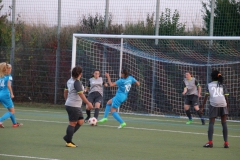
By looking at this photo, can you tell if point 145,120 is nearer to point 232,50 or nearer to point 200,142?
point 232,50

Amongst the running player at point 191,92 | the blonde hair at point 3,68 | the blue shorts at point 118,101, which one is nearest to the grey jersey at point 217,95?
the blue shorts at point 118,101

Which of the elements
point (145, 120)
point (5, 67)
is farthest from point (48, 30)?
point (5, 67)

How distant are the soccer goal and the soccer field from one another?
3143 millimetres

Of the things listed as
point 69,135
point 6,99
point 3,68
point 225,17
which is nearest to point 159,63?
point 225,17

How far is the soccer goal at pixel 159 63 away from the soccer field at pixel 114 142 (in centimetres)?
314

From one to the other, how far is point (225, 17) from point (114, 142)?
11.0m

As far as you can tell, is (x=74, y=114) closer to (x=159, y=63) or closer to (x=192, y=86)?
(x=192, y=86)

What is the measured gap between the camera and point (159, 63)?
71.8ft

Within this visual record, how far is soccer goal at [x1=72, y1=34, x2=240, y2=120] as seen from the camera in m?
20.7

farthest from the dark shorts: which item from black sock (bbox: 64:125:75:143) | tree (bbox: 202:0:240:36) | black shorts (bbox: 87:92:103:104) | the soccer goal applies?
tree (bbox: 202:0:240:36)

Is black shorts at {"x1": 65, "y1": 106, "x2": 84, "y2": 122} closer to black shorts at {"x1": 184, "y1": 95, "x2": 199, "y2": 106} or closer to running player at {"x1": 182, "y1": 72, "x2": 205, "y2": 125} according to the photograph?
running player at {"x1": 182, "y1": 72, "x2": 205, "y2": 125}

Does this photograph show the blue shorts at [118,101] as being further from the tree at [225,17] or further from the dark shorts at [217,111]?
the tree at [225,17]

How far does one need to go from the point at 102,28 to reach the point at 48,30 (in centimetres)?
266

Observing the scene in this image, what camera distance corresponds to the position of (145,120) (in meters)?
19.7
